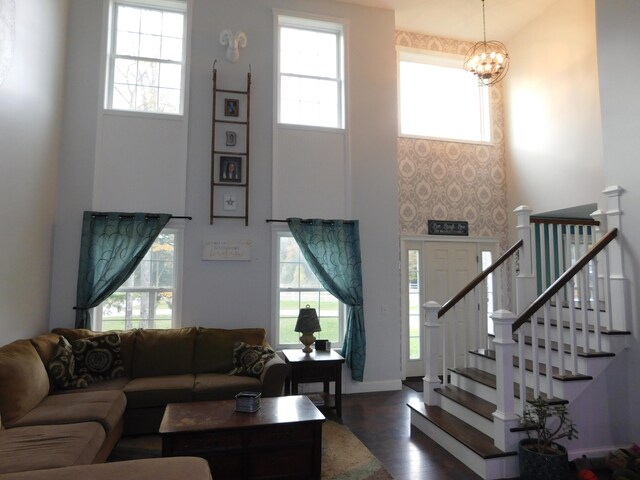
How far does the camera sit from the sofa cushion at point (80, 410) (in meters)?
2.92

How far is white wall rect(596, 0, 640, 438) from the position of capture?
343cm

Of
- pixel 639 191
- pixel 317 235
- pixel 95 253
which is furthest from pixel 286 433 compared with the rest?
pixel 639 191

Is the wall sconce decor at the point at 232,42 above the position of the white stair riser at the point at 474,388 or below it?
above

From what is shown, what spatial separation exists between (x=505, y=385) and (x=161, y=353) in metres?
3.20

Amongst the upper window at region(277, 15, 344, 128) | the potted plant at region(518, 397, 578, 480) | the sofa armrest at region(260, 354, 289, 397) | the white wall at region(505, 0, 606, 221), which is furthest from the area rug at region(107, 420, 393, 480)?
the white wall at region(505, 0, 606, 221)

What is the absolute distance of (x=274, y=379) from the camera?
Answer: 12.9ft

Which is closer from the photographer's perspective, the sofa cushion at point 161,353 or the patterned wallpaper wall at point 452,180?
the sofa cushion at point 161,353

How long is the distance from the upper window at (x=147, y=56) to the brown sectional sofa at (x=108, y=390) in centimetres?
272

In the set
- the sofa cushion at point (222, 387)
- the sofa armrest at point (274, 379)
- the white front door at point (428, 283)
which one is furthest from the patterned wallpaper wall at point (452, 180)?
the sofa cushion at point (222, 387)

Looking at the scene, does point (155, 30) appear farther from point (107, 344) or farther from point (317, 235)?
point (107, 344)

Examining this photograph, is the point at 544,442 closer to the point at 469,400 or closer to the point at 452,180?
the point at 469,400

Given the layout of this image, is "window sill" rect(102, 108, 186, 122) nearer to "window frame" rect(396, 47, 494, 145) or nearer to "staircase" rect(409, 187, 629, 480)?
"window frame" rect(396, 47, 494, 145)

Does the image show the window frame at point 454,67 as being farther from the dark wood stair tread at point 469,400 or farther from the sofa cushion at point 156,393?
the sofa cushion at point 156,393

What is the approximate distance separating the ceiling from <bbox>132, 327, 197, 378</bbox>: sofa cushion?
15.7 ft
